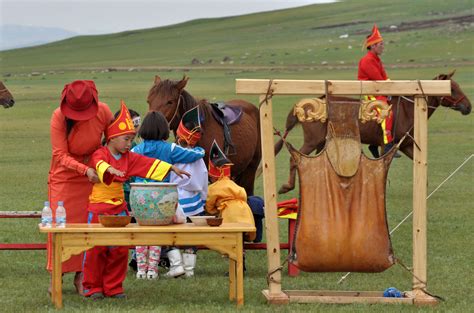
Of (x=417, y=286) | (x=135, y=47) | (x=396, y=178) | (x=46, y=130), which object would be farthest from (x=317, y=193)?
(x=135, y=47)

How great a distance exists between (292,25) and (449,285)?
105077 millimetres

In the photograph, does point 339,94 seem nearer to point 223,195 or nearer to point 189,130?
point 223,195

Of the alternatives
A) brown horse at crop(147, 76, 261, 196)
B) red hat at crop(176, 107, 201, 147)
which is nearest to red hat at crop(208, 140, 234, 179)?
red hat at crop(176, 107, 201, 147)

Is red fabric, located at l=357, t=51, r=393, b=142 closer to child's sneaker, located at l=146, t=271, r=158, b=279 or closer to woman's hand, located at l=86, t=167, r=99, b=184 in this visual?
child's sneaker, located at l=146, t=271, r=158, b=279

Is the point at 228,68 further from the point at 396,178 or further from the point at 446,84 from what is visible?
the point at 446,84

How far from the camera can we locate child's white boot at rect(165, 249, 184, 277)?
10680 millimetres

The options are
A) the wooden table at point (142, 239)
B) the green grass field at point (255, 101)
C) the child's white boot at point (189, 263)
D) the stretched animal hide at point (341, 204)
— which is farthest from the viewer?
the child's white boot at point (189, 263)

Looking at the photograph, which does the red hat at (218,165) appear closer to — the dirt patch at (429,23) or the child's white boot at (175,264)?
the child's white boot at (175,264)

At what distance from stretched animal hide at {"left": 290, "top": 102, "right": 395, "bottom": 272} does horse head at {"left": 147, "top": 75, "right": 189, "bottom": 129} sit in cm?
327

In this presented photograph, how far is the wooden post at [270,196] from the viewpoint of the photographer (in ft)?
29.6

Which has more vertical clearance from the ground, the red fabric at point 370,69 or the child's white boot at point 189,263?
the red fabric at point 370,69

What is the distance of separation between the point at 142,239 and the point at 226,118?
4535 millimetres

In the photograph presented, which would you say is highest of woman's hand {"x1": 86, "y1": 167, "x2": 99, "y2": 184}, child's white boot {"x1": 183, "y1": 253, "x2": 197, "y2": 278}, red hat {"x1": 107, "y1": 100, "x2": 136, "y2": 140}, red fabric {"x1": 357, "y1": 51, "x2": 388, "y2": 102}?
red fabric {"x1": 357, "y1": 51, "x2": 388, "y2": 102}

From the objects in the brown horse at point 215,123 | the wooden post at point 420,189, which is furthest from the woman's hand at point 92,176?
the brown horse at point 215,123
